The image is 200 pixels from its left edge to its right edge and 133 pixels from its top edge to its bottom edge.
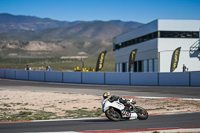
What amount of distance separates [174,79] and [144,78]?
362 centimetres

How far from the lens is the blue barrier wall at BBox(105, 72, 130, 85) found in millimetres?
40406

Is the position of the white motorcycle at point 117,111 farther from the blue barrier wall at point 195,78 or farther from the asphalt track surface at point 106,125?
the blue barrier wall at point 195,78

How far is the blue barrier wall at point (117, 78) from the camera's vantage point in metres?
40.4

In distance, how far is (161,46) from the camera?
2104 inches

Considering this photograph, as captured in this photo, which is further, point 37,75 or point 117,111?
point 37,75

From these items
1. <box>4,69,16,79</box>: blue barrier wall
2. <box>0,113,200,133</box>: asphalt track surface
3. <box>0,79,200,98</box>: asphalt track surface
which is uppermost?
<box>4,69,16,79</box>: blue barrier wall

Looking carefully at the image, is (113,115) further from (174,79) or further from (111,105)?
(174,79)

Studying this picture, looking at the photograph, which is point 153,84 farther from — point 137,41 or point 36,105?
point 137,41

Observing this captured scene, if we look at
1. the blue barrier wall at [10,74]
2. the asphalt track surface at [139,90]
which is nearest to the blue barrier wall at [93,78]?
the asphalt track surface at [139,90]

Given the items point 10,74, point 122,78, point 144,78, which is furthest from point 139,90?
point 10,74

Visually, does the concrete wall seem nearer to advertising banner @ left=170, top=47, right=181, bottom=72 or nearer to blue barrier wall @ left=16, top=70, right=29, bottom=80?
blue barrier wall @ left=16, top=70, right=29, bottom=80

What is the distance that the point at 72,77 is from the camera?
Answer: 151 feet

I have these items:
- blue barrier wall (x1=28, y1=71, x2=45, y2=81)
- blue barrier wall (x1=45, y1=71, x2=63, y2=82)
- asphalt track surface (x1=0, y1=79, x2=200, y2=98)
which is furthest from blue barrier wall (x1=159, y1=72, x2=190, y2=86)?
blue barrier wall (x1=28, y1=71, x2=45, y2=81)

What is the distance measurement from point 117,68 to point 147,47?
2090 centimetres
